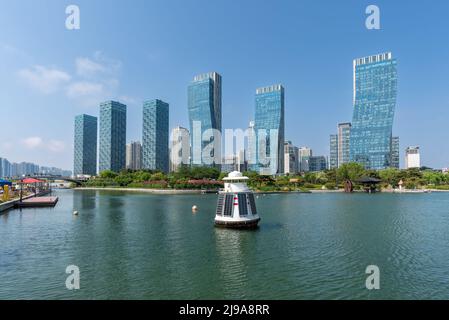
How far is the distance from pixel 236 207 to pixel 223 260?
42.0 ft

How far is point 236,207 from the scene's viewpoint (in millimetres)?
34562

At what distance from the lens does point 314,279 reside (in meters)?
17.9

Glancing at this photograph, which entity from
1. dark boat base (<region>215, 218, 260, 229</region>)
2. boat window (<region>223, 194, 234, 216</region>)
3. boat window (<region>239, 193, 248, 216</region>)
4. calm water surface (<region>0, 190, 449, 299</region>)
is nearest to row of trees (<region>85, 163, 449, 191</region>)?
boat window (<region>223, 194, 234, 216</region>)

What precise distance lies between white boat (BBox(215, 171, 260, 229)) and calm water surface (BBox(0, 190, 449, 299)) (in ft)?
5.57

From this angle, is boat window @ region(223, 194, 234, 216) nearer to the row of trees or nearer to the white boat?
the white boat

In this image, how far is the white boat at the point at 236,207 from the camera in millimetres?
34094

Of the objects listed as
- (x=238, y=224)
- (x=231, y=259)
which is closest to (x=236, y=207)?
(x=238, y=224)

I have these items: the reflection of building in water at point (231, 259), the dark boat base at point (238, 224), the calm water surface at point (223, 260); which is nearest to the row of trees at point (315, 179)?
the dark boat base at point (238, 224)

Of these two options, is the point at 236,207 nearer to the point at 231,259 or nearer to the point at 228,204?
the point at 228,204

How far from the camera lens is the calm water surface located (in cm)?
1623

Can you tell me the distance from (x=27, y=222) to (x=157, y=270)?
2952 centimetres

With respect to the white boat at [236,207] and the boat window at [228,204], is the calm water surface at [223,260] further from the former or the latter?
the boat window at [228,204]
